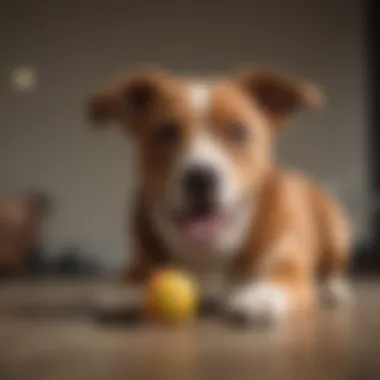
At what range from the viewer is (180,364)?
0.79 meters

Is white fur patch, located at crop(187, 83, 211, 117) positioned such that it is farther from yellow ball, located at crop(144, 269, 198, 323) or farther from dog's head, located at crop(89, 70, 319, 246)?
yellow ball, located at crop(144, 269, 198, 323)

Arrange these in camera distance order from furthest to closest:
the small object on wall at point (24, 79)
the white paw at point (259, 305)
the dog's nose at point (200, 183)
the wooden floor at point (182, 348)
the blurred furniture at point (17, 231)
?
the small object on wall at point (24, 79), the blurred furniture at point (17, 231), the dog's nose at point (200, 183), the white paw at point (259, 305), the wooden floor at point (182, 348)

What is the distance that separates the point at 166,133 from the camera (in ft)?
3.86

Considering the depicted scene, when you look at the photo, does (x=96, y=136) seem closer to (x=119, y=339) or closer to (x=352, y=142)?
(x=352, y=142)

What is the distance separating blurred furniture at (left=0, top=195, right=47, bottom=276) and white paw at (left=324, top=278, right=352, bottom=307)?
60 centimetres

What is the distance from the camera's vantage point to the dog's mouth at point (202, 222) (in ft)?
3.84

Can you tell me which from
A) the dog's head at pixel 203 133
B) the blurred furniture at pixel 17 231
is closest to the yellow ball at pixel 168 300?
the dog's head at pixel 203 133

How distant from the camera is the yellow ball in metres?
1.04

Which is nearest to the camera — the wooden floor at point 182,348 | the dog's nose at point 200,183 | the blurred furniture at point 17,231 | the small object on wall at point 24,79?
the wooden floor at point 182,348

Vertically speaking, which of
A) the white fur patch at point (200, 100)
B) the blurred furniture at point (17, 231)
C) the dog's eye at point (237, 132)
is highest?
the white fur patch at point (200, 100)

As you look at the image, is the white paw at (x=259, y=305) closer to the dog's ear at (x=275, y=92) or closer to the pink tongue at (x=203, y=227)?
the pink tongue at (x=203, y=227)

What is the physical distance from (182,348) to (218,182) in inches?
12.9

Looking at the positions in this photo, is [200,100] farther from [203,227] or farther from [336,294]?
[336,294]

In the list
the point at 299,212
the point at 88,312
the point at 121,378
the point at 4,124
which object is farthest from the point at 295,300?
the point at 4,124
